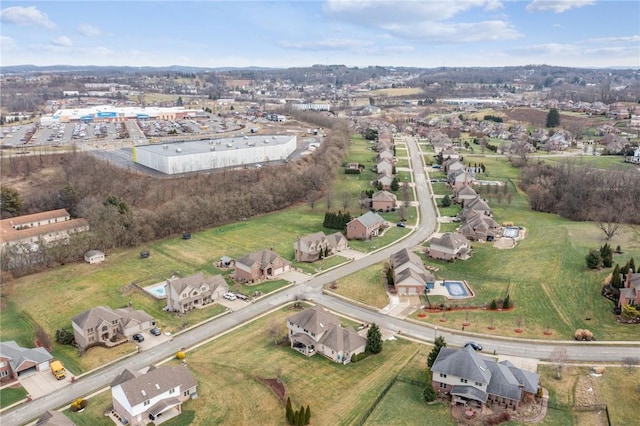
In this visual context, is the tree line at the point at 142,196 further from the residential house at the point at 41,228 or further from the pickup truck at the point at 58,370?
the pickup truck at the point at 58,370

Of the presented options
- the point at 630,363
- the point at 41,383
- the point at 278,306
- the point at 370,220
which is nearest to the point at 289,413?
the point at 278,306

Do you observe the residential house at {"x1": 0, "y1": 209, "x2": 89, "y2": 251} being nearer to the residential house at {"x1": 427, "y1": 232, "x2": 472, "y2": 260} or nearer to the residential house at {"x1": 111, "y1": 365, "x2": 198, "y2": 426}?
the residential house at {"x1": 111, "y1": 365, "x2": 198, "y2": 426}

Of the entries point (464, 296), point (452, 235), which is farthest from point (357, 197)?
point (464, 296)

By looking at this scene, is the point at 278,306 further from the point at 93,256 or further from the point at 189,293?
the point at 93,256

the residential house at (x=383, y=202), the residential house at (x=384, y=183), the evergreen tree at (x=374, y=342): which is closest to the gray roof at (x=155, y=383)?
the evergreen tree at (x=374, y=342)

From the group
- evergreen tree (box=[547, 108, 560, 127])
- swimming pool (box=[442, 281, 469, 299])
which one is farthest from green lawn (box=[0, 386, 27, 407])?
evergreen tree (box=[547, 108, 560, 127])

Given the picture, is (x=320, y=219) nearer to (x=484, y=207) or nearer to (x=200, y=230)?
(x=200, y=230)
